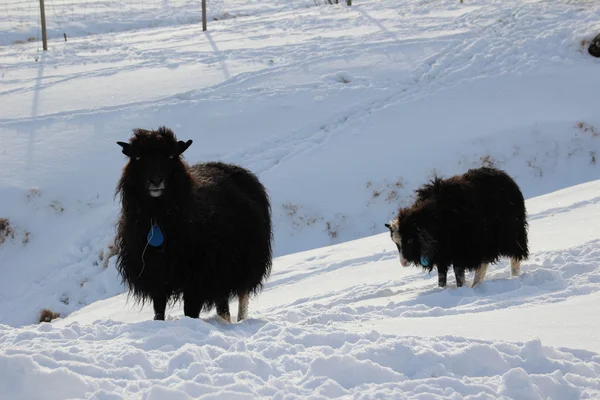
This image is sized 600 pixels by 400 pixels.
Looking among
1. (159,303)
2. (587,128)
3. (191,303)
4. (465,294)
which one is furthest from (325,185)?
(159,303)

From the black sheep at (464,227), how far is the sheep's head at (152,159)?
3.97 metres

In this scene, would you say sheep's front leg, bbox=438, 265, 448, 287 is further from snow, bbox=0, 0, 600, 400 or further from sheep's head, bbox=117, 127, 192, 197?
sheep's head, bbox=117, 127, 192, 197

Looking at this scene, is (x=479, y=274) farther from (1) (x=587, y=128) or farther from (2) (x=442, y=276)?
(1) (x=587, y=128)

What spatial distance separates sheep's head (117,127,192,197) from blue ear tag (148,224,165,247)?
→ 0.36m

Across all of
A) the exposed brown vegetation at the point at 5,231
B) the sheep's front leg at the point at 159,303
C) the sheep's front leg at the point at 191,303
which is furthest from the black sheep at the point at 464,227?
the exposed brown vegetation at the point at 5,231

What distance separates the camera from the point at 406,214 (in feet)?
34.0

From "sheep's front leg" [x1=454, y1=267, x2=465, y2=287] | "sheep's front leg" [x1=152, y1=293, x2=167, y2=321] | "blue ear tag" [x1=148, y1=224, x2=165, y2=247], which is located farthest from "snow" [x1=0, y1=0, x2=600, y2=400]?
"blue ear tag" [x1=148, y1=224, x2=165, y2=247]

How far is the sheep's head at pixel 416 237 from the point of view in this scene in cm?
1016

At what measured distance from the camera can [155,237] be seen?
7.57 m

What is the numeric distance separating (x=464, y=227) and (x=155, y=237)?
14.5ft

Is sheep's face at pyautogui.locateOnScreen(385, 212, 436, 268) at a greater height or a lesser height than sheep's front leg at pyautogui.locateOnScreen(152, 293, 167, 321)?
lesser

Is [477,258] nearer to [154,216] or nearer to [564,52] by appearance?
[154,216]

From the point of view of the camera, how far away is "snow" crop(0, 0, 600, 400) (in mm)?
5246

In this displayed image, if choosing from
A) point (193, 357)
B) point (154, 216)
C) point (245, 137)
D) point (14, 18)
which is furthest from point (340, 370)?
point (14, 18)
